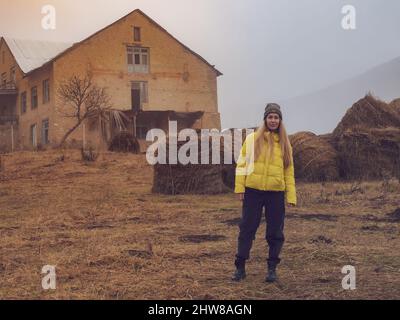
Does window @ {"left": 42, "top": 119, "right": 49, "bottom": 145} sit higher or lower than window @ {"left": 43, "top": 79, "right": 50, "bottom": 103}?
lower

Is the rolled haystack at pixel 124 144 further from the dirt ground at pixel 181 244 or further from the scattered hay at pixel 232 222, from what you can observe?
the scattered hay at pixel 232 222

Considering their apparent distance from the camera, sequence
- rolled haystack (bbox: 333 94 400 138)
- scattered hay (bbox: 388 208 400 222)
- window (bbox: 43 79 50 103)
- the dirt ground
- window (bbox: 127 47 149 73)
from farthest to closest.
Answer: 1. window (bbox: 127 47 149 73)
2. window (bbox: 43 79 50 103)
3. rolled haystack (bbox: 333 94 400 138)
4. scattered hay (bbox: 388 208 400 222)
5. the dirt ground

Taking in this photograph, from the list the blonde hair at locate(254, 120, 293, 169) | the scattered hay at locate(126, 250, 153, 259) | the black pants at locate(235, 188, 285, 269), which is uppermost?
the blonde hair at locate(254, 120, 293, 169)

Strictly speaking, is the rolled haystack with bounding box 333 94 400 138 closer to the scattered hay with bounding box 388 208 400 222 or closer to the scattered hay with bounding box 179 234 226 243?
the scattered hay with bounding box 388 208 400 222

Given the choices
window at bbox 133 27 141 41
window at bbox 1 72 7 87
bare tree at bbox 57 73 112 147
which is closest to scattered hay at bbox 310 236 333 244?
bare tree at bbox 57 73 112 147

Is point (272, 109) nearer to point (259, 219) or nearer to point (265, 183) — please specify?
point (265, 183)

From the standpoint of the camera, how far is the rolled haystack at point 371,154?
14883 millimetres

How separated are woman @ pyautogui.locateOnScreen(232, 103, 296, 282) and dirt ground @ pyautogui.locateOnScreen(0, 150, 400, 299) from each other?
373mm

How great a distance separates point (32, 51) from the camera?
126 feet

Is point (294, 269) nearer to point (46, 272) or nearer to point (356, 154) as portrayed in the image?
point (46, 272)

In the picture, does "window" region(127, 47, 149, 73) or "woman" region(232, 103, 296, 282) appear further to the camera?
"window" region(127, 47, 149, 73)

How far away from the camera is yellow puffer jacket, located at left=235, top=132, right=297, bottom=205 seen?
17.0 ft

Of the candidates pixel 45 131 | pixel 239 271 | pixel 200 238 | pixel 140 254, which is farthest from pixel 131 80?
pixel 239 271

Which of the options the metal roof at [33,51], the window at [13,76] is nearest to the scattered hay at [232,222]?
the metal roof at [33,51]
